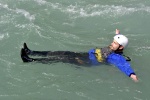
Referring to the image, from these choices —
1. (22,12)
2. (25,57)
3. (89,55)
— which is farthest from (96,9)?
(25,57)

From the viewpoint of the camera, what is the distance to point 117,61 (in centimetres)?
834

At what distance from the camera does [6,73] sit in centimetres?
852

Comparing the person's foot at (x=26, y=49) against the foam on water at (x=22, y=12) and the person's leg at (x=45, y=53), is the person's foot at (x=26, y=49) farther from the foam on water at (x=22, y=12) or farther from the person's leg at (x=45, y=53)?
the foam on water at (x=22, y=12)

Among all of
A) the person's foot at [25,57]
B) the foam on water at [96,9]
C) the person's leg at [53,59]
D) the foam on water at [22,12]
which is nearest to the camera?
the person's foot at [25,57]

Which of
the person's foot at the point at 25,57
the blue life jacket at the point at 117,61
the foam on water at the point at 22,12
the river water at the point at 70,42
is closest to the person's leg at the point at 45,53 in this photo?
the person's foot at the point at 25,57

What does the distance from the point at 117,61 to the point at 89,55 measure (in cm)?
84

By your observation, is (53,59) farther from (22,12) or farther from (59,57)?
(22,12)

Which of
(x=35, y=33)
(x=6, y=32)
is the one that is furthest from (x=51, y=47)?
(x=6, y=32)

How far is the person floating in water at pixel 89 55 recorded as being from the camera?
333 inches

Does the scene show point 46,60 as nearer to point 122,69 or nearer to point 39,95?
Result: point 39,95

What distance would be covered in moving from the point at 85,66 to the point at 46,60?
1.11 meters

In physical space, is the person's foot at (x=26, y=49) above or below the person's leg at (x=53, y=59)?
above

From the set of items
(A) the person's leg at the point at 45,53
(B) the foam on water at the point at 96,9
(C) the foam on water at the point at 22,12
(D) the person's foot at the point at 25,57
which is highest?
(B) the foam on water at the point at 96,9

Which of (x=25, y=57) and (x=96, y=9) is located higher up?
(x=96, y=9)
